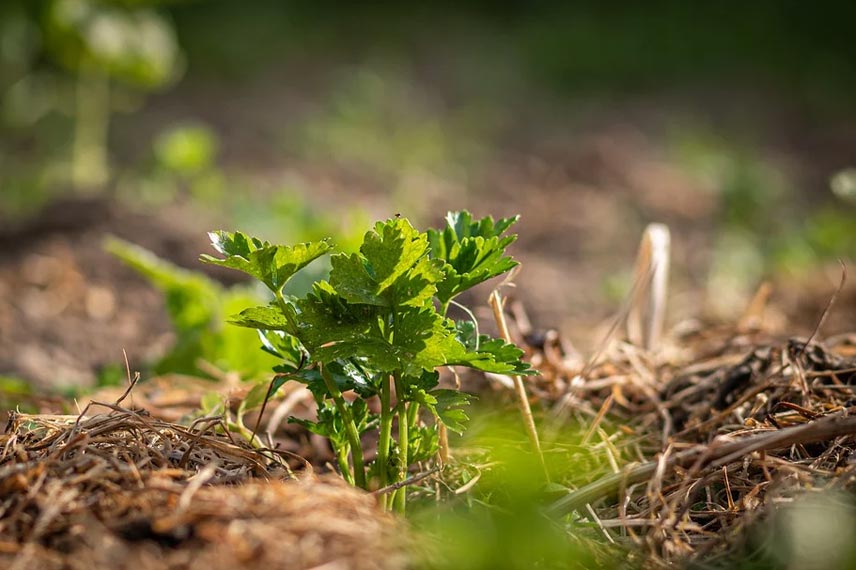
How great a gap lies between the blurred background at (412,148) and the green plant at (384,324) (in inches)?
33.8

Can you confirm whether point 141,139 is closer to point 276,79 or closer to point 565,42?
point 276,79

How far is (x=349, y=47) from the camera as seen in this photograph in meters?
8.67

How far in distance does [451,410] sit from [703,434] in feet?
1.81

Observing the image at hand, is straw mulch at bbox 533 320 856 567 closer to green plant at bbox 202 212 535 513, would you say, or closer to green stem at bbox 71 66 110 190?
green plant at bbox 202 212 535 513

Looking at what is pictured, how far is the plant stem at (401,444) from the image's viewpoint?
1.09 metres

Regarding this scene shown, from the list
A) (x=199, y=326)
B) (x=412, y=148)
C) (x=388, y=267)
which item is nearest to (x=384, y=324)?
(x=388, y=267)

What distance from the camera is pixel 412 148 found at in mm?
5465

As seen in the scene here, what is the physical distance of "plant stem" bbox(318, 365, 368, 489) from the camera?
1073mm

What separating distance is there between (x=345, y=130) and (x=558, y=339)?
425 cm

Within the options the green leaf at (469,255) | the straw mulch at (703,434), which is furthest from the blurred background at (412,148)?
the green leaf at (469,255)

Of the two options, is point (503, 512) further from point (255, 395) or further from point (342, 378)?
point (255, 395)

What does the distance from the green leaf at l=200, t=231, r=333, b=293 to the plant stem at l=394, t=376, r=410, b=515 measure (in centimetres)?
19

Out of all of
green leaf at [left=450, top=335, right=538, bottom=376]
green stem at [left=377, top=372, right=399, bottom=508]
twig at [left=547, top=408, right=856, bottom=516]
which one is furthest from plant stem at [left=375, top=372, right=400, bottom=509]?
twig at [left=547, top=408, right=856, bottom=516]

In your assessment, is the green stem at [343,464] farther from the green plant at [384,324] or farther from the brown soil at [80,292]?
the brown soil at [80,292]
